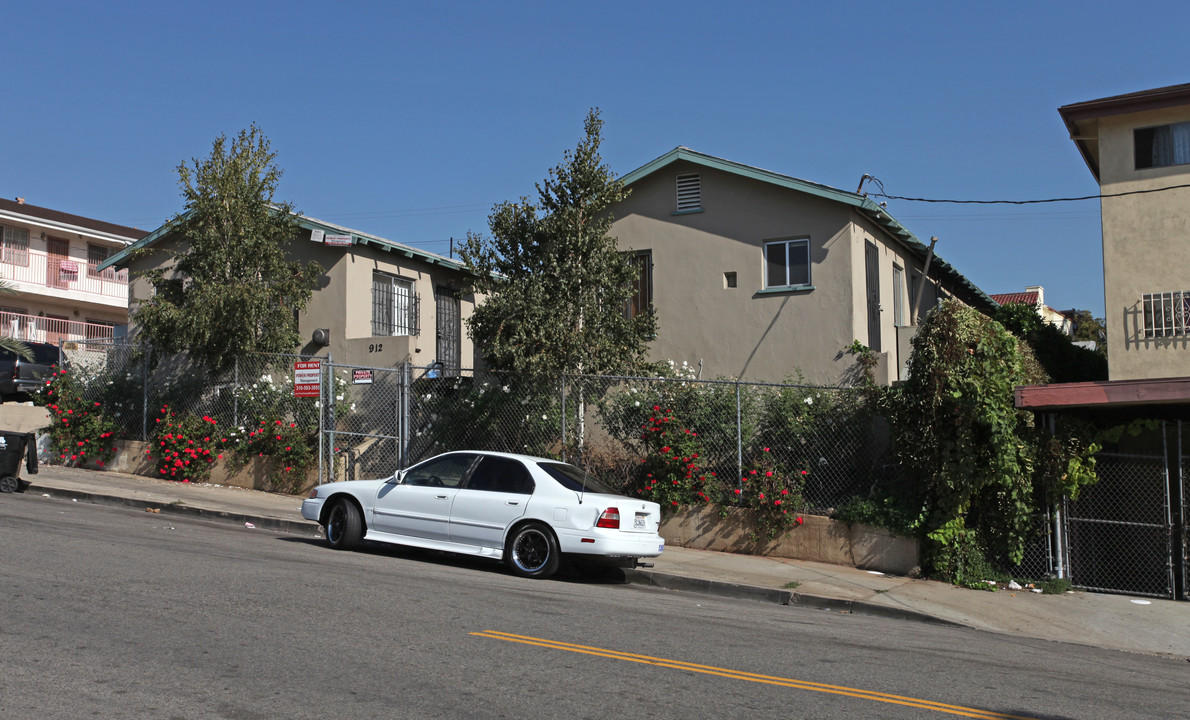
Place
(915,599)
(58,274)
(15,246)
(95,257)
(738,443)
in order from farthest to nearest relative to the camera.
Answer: (95,257), (58,274), (15,246), (738,443), (915,599)

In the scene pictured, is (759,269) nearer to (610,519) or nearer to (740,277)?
(740,277)

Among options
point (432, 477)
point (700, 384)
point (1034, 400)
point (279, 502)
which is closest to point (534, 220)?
point (700, 384)

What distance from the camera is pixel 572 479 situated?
446 inches

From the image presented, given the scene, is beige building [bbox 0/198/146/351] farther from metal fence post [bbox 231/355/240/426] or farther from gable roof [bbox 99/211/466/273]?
metal fence post [bbox 231/355/240/426]

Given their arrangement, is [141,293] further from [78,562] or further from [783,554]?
[783,554]

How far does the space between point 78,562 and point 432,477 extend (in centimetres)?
389

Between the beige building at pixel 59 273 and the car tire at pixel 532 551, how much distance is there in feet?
93.2

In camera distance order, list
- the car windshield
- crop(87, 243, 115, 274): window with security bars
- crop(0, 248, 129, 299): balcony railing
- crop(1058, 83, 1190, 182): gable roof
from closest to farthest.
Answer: the car windshield → crop(1058, 83, 1190, 182): gable roof → crop(0, 248, 129, 299): balcony railing → crop(87, 243, 115, 274): window with security bars

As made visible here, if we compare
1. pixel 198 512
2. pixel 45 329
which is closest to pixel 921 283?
pixel 198 512

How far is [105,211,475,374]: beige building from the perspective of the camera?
19578mm

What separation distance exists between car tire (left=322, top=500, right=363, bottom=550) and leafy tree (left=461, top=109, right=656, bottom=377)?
374cm

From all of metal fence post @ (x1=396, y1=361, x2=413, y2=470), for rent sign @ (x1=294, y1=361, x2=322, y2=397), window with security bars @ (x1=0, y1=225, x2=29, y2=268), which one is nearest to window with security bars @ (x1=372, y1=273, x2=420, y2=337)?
for rent sign @ (x1=294, y1=361, x2=322, y2=397)

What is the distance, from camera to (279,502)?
1606 cm

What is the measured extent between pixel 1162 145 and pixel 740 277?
7.08 m
